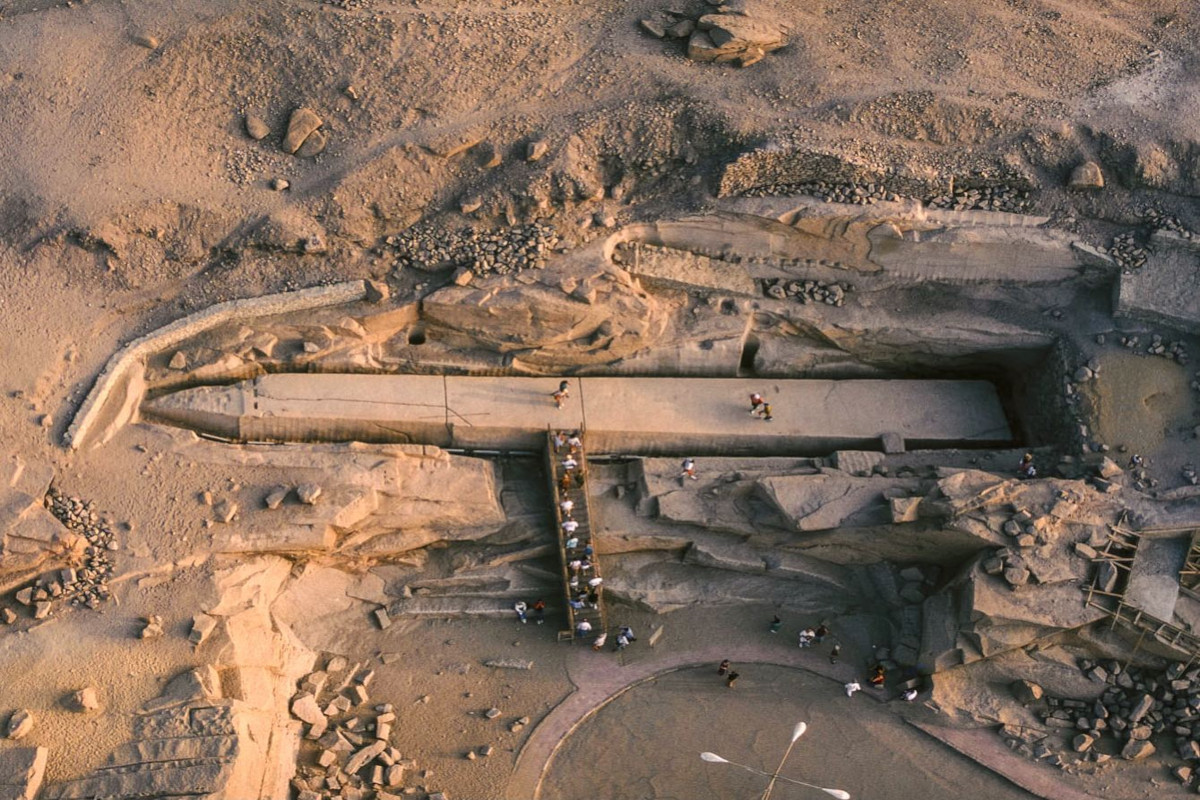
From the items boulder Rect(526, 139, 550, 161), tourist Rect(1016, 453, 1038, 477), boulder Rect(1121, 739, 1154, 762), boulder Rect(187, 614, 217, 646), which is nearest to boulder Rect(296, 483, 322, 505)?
boulder Rect(187, 614, 217, 646)

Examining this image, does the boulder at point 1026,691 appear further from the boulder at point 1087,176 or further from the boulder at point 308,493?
the boulder at point 308,493

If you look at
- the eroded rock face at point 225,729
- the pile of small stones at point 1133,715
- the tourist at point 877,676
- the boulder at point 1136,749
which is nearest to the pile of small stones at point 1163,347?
the pile of small stones at point 1133,715

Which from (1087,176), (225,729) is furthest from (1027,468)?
(225,729)

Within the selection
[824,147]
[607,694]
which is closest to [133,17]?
[824,147]

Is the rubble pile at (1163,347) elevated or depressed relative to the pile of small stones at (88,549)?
elevated

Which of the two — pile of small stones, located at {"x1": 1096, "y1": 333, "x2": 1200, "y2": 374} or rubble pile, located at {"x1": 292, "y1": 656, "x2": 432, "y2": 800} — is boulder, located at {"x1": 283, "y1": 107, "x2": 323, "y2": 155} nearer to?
rubble pile, located at {"x1": 292, "y1": 656, "x2": 432, "y2": 800}
